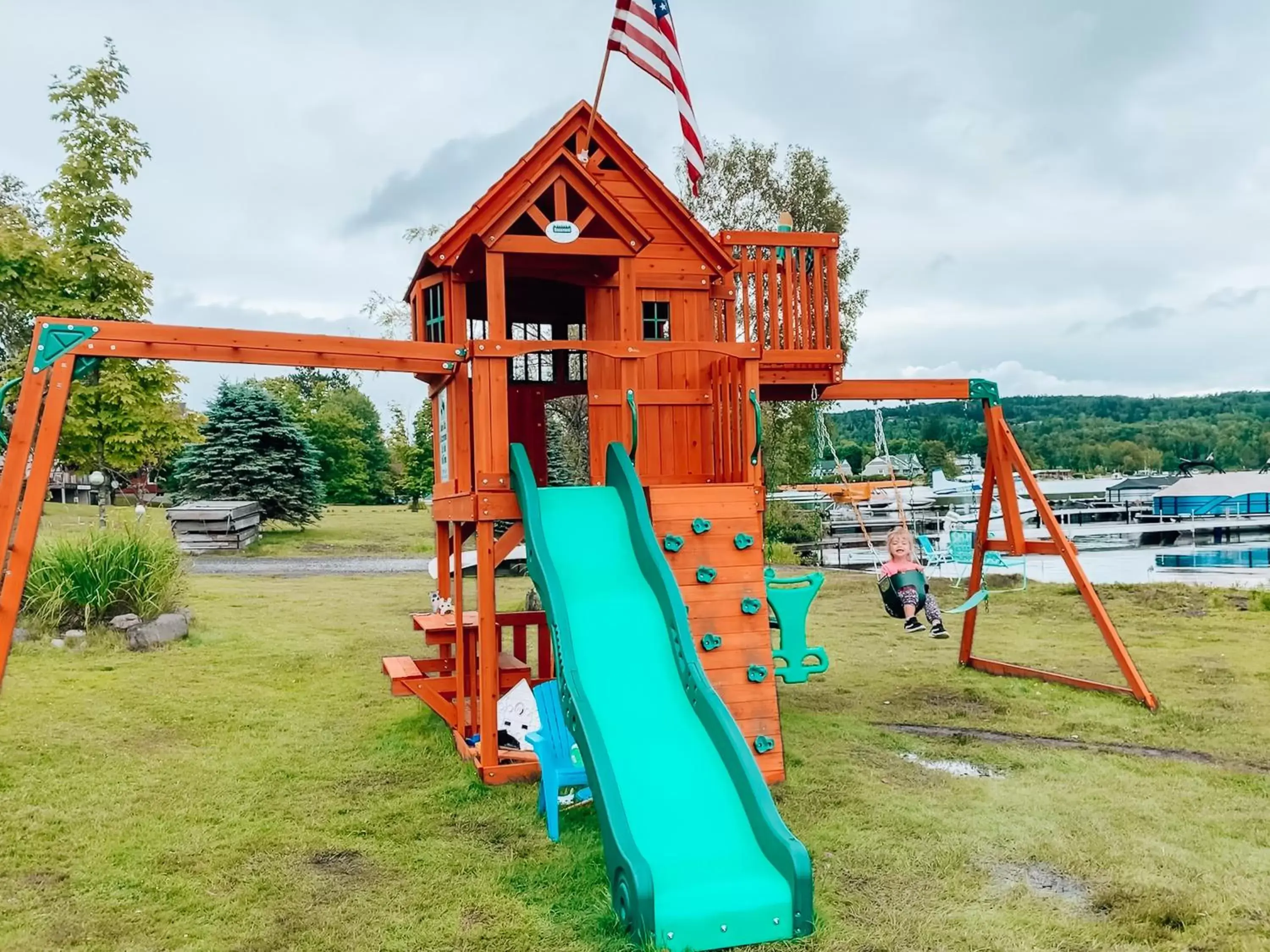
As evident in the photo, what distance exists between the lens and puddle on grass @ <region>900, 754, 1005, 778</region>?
6.48m

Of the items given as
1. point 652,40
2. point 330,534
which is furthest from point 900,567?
point 330,534

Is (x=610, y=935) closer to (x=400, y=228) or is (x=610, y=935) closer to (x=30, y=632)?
(x=30, y=632)

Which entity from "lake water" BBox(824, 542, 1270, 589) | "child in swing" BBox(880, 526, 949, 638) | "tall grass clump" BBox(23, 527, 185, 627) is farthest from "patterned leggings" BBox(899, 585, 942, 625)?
"lake water" BBox(824, 542, 1270, 589)

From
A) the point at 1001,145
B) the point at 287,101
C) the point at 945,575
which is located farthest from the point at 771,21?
the point at 945,575

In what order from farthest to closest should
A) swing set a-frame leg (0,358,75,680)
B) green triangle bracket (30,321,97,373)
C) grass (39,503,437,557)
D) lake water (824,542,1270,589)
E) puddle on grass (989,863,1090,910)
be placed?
1. lake water (824,542,1270,589)
2. grass (39,503,437,557)
3. green triangle bracket (30,321,97,373)
4. swing set a-frame leg (0,358,75,680)
5. puddle on grass (989,863,1090,910)

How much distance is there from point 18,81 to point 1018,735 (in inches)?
816

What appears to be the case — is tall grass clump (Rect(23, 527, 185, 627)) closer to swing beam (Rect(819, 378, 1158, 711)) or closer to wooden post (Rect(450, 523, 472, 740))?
wooden post (Rect(450, 523, 472, 740))

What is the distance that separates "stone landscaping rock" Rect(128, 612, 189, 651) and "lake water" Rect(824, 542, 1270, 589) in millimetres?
13875

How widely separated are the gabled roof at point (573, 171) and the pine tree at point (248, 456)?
1783cm

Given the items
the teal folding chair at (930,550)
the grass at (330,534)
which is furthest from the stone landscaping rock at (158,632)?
the teal folding chair at (930,550)

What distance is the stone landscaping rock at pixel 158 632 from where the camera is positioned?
10.7 m

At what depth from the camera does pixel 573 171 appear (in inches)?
268

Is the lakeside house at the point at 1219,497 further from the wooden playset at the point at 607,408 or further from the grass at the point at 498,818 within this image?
the wooden playset at the point at 607,408

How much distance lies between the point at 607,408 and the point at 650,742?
312 centimetres
